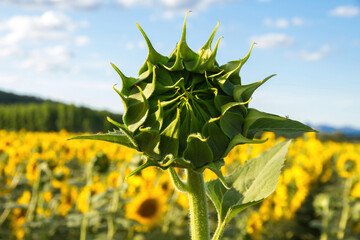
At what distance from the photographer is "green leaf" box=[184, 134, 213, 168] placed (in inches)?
37.0

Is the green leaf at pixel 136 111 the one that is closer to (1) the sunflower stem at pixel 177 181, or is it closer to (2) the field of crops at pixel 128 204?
(1) the sunflower stem at pixel 177 181

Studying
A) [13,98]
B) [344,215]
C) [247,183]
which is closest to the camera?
[247,183]

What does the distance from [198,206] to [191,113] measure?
0.82 ft

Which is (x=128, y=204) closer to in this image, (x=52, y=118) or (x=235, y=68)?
(x=235, y=68)

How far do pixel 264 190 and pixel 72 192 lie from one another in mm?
5249

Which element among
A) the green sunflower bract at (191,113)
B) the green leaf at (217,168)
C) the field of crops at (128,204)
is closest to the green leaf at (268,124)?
the green sunflower bract at (191,113)

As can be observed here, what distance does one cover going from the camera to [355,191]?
5941mm

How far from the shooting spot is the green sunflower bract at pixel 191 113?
3.15ft

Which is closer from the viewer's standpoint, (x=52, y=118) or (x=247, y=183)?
(x=247, y=183)

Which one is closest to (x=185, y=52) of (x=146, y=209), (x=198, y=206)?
(x=198, y=206)

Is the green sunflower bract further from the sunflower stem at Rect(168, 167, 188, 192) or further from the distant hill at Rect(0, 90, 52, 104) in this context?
the distant hill at Rect(0, 90, 52, 104)

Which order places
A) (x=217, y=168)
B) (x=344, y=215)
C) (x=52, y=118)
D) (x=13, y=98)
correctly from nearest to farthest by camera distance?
(x=217, y=168) < (x=344, y=215) < (x=52, y=118) < (x=13, y=98)

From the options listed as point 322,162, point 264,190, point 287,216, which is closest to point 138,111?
point 264,190

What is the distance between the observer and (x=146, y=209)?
4738 millimetres
